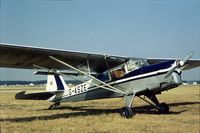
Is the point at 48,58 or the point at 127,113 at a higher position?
the point at 48,58

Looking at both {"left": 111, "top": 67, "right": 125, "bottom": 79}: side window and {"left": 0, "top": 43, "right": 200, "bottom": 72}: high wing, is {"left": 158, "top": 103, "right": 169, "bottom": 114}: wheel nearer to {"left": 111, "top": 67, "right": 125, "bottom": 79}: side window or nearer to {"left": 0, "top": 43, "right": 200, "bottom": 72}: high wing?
{"left": 111, "top": 67, "right": 125, "bottom": 79}: side window

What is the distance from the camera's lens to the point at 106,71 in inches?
571

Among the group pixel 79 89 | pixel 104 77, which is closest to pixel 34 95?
pixel 79 89

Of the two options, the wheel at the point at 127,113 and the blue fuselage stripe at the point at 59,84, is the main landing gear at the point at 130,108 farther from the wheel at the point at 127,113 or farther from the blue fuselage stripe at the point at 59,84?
the blue fuselage stripe at the point at 59,84

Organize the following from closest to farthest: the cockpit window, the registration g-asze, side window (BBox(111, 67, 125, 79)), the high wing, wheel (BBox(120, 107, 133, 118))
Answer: the high wing, wheel (BBox(120, 107, 133, 118)), the cockpit window, side window (BBox(111, 67, 125, 79)), the registration g-asze

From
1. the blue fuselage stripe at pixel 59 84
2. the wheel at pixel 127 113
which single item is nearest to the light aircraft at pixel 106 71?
the wheel at pixel 127 113

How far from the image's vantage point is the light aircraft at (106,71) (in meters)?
12.2

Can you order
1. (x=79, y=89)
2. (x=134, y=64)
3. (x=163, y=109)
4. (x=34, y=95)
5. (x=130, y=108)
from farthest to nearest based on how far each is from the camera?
(x=79, y=89)
(x=34, y=95)
(x=163, y=109)
(x=134, y=64)
(x=130, y=108)

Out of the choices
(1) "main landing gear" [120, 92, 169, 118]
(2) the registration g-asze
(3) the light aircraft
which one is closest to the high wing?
(3) the light aircraft

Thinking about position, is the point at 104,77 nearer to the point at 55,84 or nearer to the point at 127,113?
the point at 127,113

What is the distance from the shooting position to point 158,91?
42.3 feet

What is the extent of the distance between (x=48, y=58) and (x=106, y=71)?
2716mm

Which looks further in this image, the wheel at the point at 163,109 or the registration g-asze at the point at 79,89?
the registration g-asze at the point at 79,89

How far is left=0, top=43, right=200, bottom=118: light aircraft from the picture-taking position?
40.0 ft
